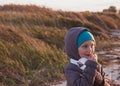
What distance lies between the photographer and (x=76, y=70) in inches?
113

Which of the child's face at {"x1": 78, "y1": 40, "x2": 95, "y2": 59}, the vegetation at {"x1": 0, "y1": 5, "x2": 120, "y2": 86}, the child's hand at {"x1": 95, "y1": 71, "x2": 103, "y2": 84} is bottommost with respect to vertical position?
the vegetation at {"x1": 0, "y1": 5, "x2": 120, "y2": 86}

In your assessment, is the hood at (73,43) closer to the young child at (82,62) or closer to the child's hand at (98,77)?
the young child at (82,62)

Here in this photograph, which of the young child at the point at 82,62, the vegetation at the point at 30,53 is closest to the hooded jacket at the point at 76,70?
the young child at the point at 82,62

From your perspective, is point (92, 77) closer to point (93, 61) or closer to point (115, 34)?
point (93, 61)

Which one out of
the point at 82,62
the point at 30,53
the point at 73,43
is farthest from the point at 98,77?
the point at 30,53

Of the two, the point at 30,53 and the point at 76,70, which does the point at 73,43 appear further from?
the point at 30,53

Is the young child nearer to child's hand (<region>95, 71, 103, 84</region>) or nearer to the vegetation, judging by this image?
child's hand (<region>95, 71, 103, 84</region>)

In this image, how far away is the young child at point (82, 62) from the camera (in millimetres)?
2754

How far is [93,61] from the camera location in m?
2.79

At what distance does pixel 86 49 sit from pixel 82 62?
0.10 meters

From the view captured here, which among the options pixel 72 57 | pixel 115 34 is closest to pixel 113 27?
pixel 115 34

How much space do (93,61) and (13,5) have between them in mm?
15547

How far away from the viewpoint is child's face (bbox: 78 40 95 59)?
282cm

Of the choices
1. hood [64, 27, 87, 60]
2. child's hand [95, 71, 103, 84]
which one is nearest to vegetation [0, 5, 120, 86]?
hood [64, 27, 87, 60]
